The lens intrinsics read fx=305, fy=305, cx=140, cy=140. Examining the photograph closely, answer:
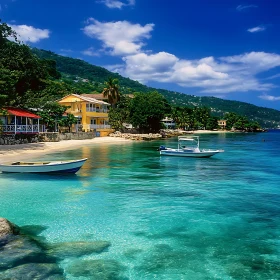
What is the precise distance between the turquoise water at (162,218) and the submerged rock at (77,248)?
25cm

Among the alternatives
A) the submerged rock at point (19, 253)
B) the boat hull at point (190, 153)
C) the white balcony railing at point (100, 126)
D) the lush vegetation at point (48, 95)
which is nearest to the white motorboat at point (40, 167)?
the submerged rock at point (19, 253)

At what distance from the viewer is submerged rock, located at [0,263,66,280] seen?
7.19 metres

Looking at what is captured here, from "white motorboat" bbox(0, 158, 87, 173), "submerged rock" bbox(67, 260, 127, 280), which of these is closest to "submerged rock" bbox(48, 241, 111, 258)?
"submerged rock" bbox(67, 260, 127, 280)

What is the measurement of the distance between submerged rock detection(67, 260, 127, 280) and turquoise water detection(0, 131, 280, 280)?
0.05 metres

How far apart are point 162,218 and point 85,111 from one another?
49228 millimetres

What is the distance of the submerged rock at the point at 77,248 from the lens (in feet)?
28.5

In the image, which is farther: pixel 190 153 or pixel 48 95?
pixel 48 95

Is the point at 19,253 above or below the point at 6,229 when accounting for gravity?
below

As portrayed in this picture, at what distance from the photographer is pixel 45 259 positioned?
325 inches

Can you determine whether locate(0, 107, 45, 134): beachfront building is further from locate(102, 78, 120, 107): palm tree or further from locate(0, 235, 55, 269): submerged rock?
locate(102, 78, 120, 107): palm tree

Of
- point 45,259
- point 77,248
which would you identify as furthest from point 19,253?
point 77,248

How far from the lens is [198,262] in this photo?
8281mm

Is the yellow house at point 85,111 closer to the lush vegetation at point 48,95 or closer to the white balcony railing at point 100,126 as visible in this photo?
the white balcony railing at point 100,126

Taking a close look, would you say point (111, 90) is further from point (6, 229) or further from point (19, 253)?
point (19, 253)
